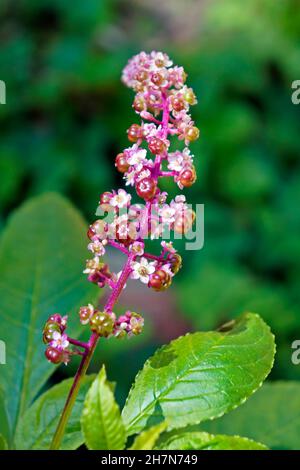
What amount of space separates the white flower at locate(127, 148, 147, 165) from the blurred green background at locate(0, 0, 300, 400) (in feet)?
7.00

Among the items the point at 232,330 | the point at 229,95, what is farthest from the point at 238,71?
the point at 232,330

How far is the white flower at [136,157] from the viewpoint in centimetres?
81

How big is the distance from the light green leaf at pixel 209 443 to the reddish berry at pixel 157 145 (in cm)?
39

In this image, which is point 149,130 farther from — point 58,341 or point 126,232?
point 58,341


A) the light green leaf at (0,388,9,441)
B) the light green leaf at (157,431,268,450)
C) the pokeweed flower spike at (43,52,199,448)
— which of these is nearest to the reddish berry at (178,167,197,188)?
the pokeweed flower spike at (43,52,199,448)

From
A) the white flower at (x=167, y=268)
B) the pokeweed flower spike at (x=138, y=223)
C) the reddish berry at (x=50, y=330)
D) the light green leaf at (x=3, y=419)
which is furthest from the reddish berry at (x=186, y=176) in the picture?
the light green leaf at (x=3, y=419)

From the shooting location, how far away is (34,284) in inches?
50.4

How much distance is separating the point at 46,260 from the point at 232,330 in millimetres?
455

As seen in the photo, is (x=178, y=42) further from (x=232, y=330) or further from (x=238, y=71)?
(x=232, y=330)

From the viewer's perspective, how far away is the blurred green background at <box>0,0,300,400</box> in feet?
10.5

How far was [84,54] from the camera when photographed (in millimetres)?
4102

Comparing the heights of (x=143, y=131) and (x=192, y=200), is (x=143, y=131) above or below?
below

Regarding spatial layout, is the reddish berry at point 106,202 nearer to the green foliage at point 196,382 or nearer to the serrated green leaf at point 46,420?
the green foliage at point 196,382

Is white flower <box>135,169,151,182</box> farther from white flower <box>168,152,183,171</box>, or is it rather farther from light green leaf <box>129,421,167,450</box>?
light green leaf <box>129,421,167,450</box>
